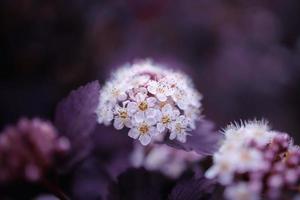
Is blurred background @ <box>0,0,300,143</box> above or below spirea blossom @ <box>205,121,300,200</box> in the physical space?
above

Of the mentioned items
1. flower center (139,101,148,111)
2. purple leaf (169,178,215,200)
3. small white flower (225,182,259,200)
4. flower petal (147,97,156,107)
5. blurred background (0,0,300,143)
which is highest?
blurred background (0,0,300,143)

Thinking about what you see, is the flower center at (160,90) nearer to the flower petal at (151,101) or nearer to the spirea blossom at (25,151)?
the flower petal at (151,101)

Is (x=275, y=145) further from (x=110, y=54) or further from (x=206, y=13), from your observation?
(x=206, y=13)

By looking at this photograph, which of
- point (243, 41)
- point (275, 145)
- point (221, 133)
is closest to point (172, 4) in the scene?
point (243, 41)

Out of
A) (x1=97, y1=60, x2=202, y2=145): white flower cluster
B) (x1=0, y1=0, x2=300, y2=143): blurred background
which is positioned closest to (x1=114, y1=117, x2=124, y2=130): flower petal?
(x1=97, y1=60, x2=202, y2=145): white flower cluster

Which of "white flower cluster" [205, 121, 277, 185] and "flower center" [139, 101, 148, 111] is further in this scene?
"flower center" [139, 101, 148, 111]

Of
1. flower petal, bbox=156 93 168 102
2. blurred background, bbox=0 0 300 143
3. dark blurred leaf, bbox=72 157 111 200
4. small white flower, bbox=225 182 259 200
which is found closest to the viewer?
small white flower, bbox=225 182 259 200

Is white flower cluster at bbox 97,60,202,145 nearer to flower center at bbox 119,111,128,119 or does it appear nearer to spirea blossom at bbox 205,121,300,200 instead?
flower center at bbox 119,111,128,119

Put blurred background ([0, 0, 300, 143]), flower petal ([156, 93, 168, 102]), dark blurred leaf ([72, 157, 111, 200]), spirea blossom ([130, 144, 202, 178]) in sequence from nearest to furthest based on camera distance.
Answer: flower petal ([156, 93, 168, 102])
dark blurred leaf ([72, 157, 111, 200])
spirea blossom ([130, 144, 202, 178])
blurred background ([0, 0, 300, 143])
